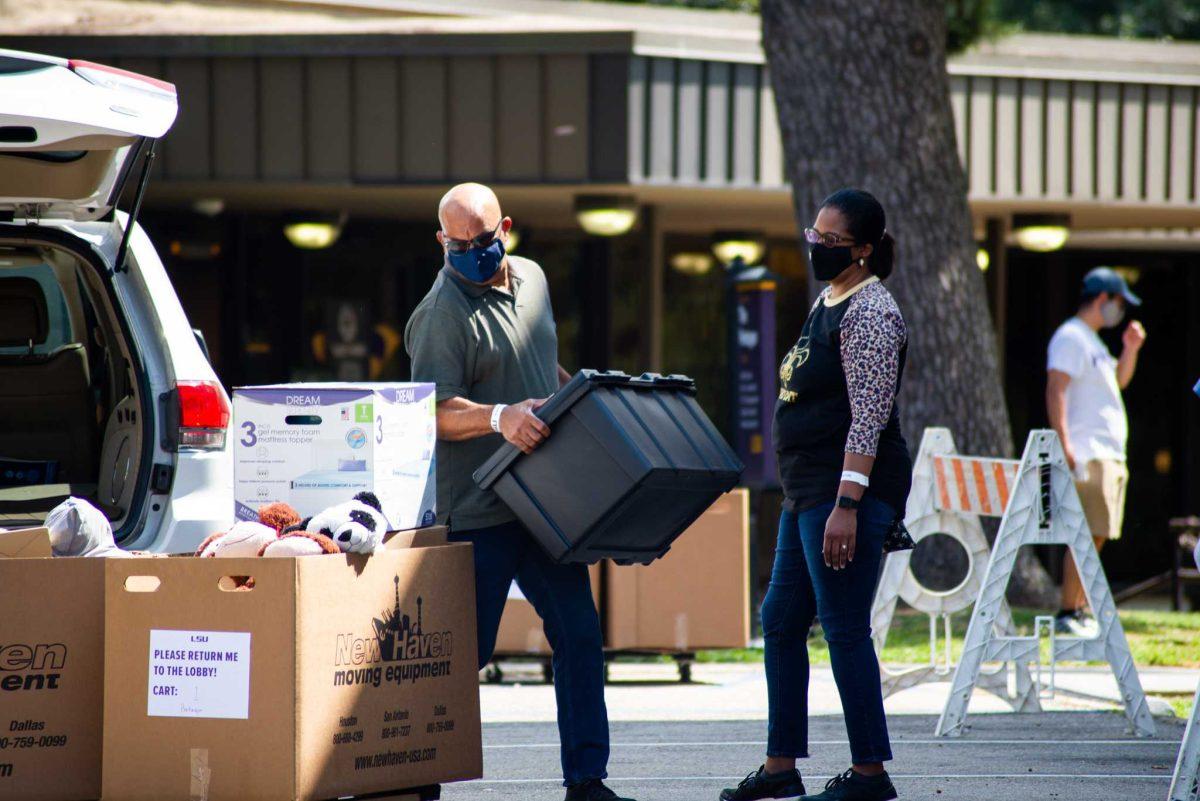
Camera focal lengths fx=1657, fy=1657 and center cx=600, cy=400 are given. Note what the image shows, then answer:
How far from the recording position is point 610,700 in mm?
7129

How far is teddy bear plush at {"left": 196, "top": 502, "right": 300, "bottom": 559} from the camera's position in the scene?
3.88 metres

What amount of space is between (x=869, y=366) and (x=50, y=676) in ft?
7.28

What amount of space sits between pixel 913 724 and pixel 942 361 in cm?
358

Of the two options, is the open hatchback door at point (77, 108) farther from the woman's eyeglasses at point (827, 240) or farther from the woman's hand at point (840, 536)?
the woman's hand at point (840, 536)

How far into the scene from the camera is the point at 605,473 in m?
4.21

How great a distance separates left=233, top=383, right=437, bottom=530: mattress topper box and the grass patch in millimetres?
4201

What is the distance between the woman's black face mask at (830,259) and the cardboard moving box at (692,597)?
123 inches

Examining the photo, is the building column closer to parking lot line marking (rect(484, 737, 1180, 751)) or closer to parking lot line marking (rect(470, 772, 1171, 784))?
parking lot line marking (rect(484, 737, 1180, 751))

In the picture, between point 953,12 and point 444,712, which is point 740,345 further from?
point 444,712

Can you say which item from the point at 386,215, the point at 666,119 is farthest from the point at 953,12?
the point at 386,215

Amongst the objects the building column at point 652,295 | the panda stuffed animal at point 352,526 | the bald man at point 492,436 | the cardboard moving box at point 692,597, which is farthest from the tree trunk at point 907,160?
the panda stuffed animal at point 352,526

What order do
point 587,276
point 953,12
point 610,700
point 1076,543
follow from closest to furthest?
1. point 1076,543
2. point 610,700
3. point 953,12
4. point 587,276

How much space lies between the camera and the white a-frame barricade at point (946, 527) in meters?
6.71

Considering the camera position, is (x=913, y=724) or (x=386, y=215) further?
(x=386, y=215)
